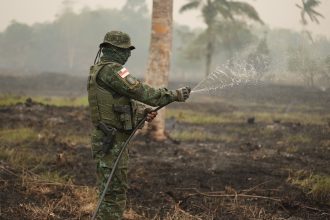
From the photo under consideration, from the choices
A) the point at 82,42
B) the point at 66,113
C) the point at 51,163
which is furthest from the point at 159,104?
Answer: the point at 82,42

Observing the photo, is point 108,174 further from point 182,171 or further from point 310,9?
point 310,9

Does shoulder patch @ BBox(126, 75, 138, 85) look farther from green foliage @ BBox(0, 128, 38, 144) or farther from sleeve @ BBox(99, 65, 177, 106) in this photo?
green foliage @ BBox(0, 128, 38, 144)

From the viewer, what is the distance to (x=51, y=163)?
314 inches

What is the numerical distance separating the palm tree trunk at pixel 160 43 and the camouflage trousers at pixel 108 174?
18.5ft

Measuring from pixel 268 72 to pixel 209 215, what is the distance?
15.9ft

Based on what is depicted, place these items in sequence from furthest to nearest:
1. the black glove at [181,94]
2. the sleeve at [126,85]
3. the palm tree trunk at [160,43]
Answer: the palm tree trunk at [160,43]
the black glove at [181,94]
the sleeve at [126,85]

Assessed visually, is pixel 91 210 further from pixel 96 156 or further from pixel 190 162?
pixel 190 162

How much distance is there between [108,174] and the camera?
4328 millimetres

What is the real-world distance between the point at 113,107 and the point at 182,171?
3.75 meters

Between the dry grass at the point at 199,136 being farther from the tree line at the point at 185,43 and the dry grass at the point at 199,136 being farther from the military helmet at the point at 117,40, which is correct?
the military helmet at the point at 117,40

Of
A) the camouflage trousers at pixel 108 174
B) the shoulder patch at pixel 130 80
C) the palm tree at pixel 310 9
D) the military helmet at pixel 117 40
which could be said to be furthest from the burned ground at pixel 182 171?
the palm tree at pixel 310 9

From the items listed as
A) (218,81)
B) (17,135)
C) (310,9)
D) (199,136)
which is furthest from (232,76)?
(17,135)

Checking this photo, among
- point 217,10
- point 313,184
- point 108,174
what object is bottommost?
point 313,184

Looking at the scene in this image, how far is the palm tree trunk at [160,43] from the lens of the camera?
395 inches
